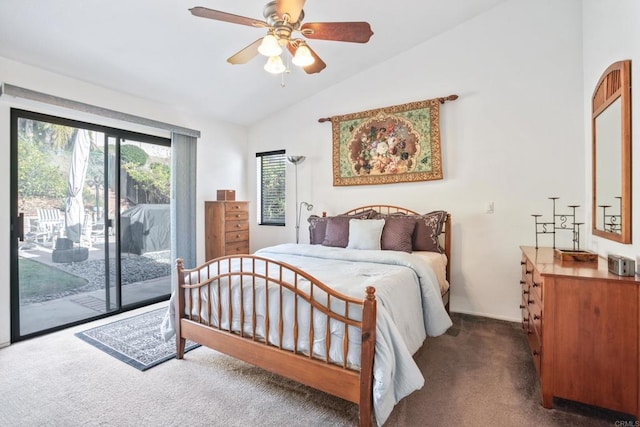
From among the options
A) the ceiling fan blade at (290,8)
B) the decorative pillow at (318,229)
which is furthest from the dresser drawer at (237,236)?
the ceiling fan blade at (290,8)

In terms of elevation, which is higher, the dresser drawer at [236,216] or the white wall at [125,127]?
the white wall at [125,127]

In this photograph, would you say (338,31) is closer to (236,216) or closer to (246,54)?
(246,54)

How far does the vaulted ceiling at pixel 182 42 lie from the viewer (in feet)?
7.88

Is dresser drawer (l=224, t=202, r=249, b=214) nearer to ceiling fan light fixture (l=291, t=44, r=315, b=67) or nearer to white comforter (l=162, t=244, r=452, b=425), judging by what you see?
white comforter (l=162, t=244, r=452, b=425)

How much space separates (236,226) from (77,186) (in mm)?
1802

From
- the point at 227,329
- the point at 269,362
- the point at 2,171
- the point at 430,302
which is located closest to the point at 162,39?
the point at 2,171

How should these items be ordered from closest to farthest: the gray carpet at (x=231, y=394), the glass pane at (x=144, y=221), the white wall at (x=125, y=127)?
the gray carpet at (x=231, y=394), the white wall at (x=125, y=127), the glass pane at (x=144, y=221)

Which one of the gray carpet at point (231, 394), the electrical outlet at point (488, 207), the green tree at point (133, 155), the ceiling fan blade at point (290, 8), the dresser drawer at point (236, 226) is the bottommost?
the gray carpet at point (231, 394)

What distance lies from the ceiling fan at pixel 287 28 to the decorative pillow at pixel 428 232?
189 cm

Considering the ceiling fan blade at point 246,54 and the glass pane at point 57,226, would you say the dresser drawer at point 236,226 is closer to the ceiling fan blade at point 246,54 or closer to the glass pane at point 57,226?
the glass pane at point 57,226

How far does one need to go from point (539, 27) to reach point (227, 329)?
3876 millimetres

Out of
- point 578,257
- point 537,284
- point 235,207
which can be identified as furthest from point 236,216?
point 578,257

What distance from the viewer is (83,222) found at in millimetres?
3314

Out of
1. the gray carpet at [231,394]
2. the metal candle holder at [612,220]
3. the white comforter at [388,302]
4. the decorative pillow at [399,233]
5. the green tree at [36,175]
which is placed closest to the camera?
the white comforter at [388,302]
